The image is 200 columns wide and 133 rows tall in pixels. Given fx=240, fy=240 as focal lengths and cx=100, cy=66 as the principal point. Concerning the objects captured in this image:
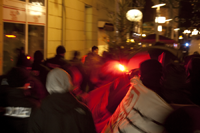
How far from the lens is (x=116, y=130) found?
106 inches

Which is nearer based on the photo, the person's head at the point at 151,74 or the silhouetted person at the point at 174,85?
the silhouetted person at the point at 174,85

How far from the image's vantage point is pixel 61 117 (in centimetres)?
282

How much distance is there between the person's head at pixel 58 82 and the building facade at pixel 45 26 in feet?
18.8

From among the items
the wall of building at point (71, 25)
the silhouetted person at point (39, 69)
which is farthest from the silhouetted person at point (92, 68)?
the wall of building at point (71, 25)

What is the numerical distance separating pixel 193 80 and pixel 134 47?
775cm

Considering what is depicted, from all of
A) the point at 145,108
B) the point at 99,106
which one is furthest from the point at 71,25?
the point at 145,108

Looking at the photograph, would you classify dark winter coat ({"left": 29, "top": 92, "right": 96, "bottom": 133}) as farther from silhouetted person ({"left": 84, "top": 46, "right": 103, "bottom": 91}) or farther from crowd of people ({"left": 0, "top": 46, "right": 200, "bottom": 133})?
silhouetted person ({"left": 84, "top": 46, "right": 103, "bottom": 91})

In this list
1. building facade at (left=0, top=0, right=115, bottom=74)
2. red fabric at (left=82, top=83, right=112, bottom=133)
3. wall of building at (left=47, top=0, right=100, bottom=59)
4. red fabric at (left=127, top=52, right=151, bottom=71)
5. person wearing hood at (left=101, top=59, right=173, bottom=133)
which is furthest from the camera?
wall of building at (left=47, top=0, right=100, bottom=59)

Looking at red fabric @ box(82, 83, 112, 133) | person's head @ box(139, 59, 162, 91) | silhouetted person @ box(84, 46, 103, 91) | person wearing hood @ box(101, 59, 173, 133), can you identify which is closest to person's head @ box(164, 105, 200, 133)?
person wearing hood @ box(101, 59, 173, 133)

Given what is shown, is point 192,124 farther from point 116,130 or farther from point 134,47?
point 134,47

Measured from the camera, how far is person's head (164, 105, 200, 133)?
6.02 feet

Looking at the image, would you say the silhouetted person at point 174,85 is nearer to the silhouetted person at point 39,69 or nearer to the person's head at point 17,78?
the person's head at point 17,78

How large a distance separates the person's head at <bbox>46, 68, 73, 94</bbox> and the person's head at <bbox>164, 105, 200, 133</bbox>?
4.51 feet

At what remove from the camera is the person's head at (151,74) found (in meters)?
2.88
